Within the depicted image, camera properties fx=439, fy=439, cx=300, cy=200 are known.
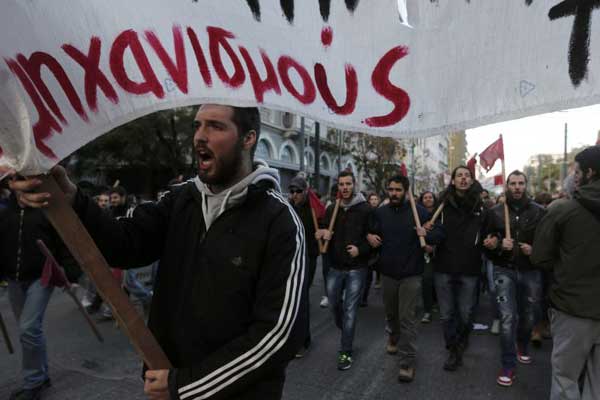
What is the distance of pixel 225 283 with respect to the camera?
153 cm

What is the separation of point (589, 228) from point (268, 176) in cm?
245

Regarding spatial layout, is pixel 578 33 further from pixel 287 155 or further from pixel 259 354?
pixel 287 155

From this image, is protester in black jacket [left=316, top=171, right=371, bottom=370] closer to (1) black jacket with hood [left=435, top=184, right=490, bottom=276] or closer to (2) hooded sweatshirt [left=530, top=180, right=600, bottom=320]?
(1) black jacket with hood [left=435, top=184, right=490, bottom=276]

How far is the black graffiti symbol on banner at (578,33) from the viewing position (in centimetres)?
121

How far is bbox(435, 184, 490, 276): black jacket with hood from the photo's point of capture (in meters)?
4.66

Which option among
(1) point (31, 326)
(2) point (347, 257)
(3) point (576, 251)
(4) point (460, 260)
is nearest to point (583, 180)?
(3) point (576, 251)

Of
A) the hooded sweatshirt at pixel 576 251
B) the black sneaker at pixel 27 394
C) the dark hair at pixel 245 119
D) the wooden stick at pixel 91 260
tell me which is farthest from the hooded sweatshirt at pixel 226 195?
the black sneaker at pixel 27 394

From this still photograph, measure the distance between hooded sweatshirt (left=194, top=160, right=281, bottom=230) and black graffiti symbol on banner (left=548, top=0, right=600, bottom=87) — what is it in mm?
1070

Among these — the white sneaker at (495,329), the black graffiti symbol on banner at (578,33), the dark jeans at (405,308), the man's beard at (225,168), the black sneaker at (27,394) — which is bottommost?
the white sneaker at (495,329)

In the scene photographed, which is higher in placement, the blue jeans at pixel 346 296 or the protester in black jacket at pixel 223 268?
the protester in black jacket at pixel 223 268

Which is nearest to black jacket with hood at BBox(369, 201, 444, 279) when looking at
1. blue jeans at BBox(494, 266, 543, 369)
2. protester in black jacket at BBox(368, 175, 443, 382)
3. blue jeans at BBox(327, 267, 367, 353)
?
protester in black jacket at BBox(368, 175, 443, 382)

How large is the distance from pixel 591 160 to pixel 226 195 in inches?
103

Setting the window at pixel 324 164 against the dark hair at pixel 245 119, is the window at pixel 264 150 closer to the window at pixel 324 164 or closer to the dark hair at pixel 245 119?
the window at pixel 324 164

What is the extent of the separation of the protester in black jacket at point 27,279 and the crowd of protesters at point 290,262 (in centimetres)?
1
